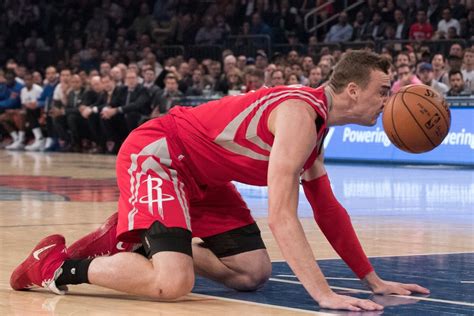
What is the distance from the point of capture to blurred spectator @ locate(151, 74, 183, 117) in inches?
777

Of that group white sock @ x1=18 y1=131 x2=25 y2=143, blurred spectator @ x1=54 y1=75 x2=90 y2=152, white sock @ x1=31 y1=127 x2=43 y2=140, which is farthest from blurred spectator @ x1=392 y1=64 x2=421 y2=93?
white sock @ x1=18 y1=131 x2=25 y2=143

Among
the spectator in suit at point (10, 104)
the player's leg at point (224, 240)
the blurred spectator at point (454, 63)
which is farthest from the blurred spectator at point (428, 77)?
the player's leg at point (224, 240)

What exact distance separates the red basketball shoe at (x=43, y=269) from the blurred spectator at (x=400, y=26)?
15.7 m

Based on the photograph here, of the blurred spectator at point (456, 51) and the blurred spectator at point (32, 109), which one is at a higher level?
the blurred spectator at point (456, 51)

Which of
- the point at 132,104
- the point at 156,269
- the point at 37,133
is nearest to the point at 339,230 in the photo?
the point at 156,269

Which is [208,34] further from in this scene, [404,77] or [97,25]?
[404,77]

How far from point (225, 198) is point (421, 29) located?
14945mm

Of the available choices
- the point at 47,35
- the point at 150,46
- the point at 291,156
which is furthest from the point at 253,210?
the point at 47,35

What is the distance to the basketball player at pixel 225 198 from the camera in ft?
17.4

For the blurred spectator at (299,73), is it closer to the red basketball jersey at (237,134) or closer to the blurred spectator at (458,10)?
the blurred spectator at (458,10)

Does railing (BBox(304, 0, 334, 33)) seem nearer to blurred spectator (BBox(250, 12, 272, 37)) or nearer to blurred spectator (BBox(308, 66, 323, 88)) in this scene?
blurred spectator (BBox(250, 12, 272, 37))

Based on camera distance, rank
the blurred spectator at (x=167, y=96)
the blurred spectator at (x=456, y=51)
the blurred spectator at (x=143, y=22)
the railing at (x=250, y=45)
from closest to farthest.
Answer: the blurred spectator at (x=456, y=51) → the blurred spectator at (x=167, y=96) → the railing at (x=250, y=45) → the blurred spectator at (x=143, y=22)

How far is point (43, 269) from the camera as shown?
5852mm

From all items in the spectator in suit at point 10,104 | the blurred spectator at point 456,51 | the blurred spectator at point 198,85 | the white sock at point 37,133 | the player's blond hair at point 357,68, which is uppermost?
the player's blond hair at point 357,68
